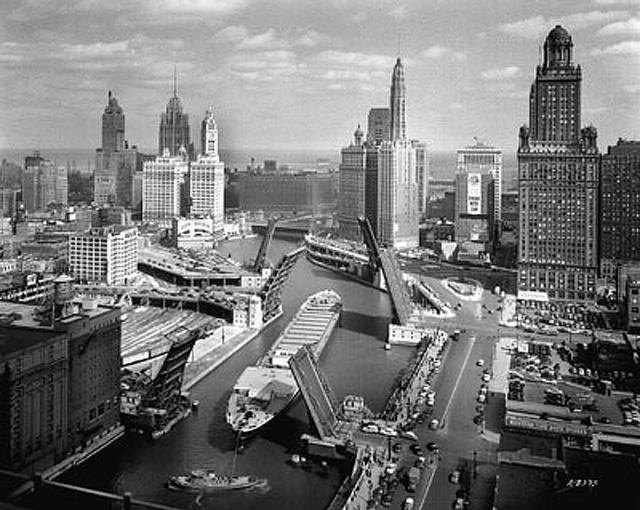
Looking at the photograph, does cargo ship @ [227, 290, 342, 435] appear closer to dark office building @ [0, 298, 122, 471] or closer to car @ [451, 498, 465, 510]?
dark office building @ [0, 298, 122, 471]

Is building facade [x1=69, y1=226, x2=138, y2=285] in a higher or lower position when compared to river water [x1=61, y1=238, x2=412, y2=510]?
higher

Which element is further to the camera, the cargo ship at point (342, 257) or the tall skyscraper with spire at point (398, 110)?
the tall skyscraper with spire at point (398, 110)

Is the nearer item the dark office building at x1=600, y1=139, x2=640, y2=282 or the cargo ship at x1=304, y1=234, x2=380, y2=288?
the dark office building at x1=600, y1=139, x2=640, y2=282

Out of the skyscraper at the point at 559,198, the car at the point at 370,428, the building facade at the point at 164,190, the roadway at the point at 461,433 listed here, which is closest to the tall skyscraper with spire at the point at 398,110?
the skyscraper at the point at 559,198

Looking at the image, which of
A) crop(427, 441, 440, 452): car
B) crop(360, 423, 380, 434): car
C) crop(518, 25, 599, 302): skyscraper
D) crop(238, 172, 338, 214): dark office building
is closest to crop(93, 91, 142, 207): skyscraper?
crop(238, 172, 338, 214): dark office building

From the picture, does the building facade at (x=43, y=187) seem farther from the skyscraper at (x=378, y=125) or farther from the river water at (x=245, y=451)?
the river water at (x=245, y=451)

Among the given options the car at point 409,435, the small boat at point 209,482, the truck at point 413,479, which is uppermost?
the car at point 409,435
